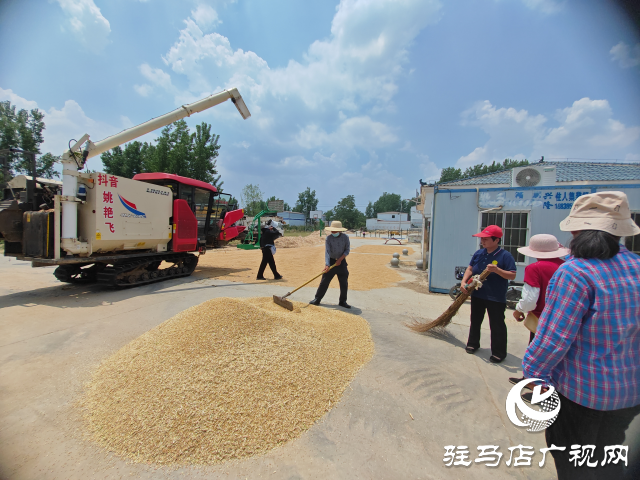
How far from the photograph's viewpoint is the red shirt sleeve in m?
2.57

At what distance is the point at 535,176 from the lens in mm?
6645

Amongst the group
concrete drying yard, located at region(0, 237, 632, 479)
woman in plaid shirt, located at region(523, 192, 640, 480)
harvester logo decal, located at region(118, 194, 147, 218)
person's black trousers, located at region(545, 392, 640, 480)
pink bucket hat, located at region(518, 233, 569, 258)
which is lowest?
concrete drying yard, located at region(0, 237, 632, 479)

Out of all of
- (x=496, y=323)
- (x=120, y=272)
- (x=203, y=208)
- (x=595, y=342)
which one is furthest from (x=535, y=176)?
(x=120, y=272)

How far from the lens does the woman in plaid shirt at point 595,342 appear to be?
1.31 m

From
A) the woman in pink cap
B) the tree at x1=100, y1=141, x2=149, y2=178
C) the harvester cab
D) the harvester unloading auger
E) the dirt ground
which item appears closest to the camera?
the woman in pink cap

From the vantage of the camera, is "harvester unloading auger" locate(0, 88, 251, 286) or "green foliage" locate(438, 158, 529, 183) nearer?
"harvester unloading auger" locate(0, 88, 251, 286)

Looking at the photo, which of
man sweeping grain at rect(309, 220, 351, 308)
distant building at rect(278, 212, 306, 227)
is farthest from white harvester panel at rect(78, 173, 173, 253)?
distant building at rect(278, 212, 306, 227)

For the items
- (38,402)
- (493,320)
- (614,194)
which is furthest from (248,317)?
(614,194)

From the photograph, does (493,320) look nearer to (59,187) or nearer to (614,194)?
(614,194)

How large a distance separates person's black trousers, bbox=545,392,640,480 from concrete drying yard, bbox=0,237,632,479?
0.68 meters

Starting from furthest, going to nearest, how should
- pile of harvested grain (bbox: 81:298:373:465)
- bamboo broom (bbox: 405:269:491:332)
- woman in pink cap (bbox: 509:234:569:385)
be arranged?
bamboo broom (bbox: 405:269:491:332) → woman in pink cap (bbox: 509:234:569:385) → pile of harvested grain (bbox: 81:298:373:465)

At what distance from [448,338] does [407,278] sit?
5.01m

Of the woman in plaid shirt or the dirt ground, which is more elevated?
the woman in plaid shirt

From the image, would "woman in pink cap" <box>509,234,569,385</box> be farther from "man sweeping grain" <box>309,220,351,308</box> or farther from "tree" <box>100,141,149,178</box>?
"tree" <box>100,141,149,178</box>
